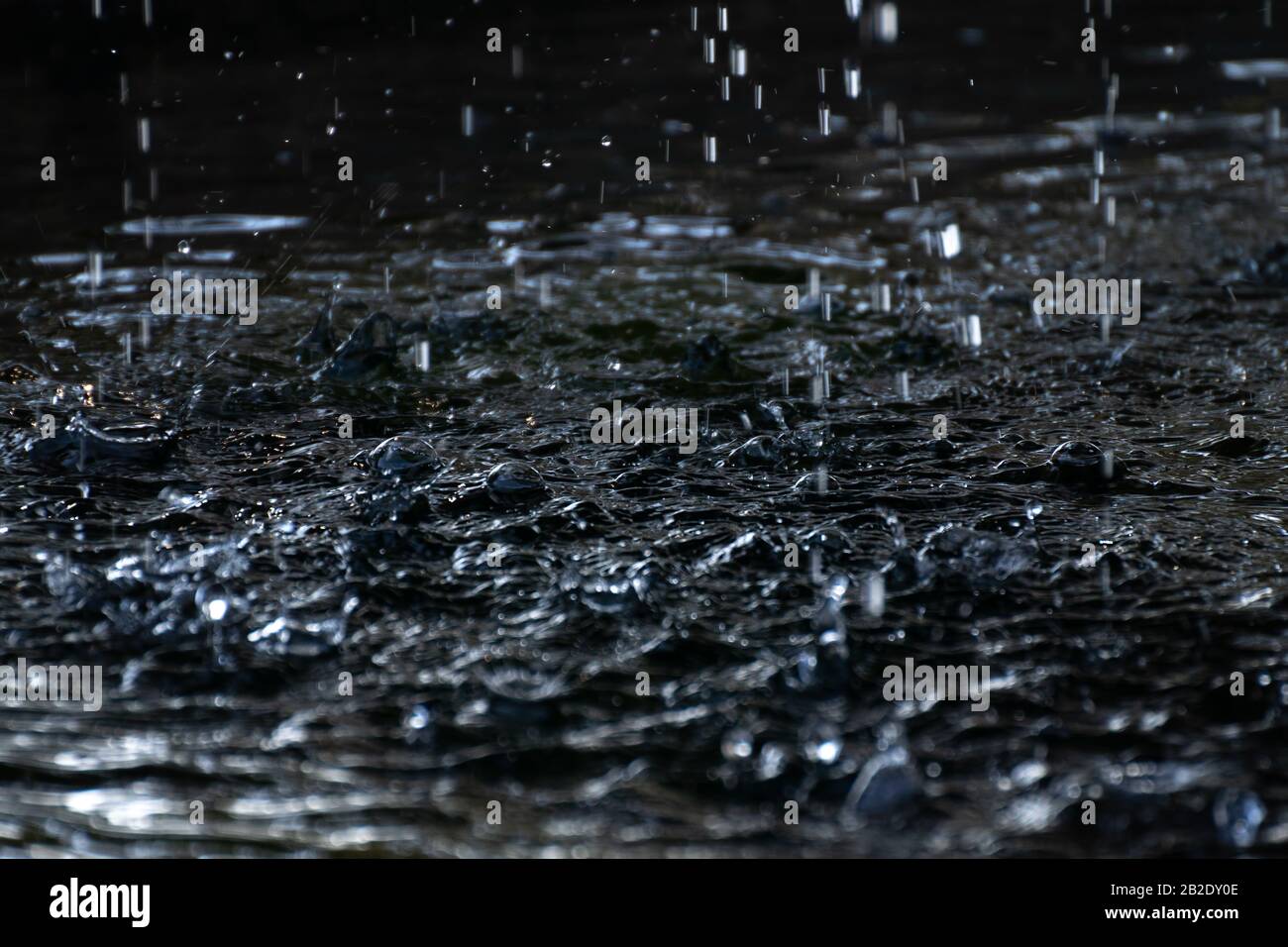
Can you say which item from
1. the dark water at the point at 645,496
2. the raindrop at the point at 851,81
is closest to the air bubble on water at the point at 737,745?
the dark water at the point at 645,496

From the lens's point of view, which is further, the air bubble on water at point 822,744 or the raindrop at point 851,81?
the raindrop at point 851,81

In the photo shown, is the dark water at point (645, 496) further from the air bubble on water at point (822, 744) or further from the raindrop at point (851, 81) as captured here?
the raindrop at point (851, 81)

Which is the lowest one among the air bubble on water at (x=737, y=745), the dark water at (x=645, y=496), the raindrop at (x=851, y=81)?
the air bubble on water at (x=737, y=745)

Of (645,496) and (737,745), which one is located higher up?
(645,496)

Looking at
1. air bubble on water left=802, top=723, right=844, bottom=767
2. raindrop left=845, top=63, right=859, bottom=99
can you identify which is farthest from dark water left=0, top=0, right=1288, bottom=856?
raindrop left=845, top=63, right=859, bottom=99

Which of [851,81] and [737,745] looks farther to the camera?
[851,81]

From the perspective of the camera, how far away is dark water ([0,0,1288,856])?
1769 mm

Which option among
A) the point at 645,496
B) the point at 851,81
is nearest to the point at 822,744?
the point at 645,496

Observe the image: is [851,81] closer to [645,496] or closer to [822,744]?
[645,496]

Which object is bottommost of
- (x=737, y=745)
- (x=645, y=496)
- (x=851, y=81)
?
(x=737, y=745)

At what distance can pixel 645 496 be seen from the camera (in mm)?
2635

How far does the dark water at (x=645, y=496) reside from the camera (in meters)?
1.77
